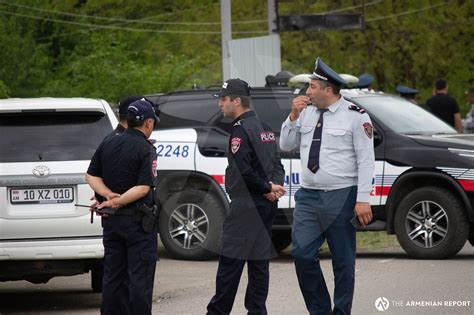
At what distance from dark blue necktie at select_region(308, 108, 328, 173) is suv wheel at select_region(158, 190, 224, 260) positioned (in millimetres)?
5133

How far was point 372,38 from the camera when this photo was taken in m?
33.5

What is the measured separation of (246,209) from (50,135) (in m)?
2.26

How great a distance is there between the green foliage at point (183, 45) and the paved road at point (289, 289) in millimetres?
13322

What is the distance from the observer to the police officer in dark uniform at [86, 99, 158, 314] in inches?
326

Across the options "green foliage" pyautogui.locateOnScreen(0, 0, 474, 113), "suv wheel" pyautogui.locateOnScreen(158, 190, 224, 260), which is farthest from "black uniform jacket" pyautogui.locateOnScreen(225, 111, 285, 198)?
"green foliage" pyautogui.locateOnScreen(0, 0, 474, 113)

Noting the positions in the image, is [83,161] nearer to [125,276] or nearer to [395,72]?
[125,276]

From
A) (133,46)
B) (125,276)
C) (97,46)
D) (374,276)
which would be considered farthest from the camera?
(133,46)

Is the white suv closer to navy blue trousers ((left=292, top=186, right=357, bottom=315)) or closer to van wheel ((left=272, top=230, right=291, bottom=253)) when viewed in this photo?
navy blue trousers ((left=292, top=186, right=357, bottom=315))

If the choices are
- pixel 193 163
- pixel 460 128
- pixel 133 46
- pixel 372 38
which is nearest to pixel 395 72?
pixel 372 38

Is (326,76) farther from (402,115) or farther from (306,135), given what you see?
(402,115)

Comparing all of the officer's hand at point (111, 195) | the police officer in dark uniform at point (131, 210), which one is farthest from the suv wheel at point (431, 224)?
the officer's hand at point (111, 195)

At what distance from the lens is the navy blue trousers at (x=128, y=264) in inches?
326

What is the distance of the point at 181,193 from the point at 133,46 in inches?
841

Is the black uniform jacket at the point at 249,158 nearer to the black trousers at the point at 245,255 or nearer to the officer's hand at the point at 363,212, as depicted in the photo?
the black trousers at the point at 245,255
